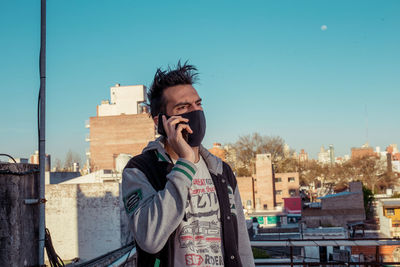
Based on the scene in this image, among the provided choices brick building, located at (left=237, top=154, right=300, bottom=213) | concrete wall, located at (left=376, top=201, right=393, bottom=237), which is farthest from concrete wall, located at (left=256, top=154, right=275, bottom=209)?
concrete wall, located at (left=376, top=201, right=393, bottom=237)

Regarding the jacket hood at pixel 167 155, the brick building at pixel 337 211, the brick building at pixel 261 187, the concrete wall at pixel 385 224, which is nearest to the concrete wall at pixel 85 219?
the jacket hood at pixel 167 155

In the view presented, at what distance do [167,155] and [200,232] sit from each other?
434mm

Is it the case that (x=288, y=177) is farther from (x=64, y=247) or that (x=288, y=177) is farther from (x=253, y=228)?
(x=64, y=247)

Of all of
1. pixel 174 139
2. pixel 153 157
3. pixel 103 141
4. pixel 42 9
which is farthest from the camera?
pixel 103 141

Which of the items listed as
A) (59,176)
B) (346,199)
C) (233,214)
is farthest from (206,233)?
(346,199)

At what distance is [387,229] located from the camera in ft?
88.3

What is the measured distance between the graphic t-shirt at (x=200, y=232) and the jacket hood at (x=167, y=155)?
19 centimetres

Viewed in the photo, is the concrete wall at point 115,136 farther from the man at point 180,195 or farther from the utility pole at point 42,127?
the man at point 180,195

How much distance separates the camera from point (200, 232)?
198 centimetres

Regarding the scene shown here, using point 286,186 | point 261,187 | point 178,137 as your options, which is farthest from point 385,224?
point 286,186

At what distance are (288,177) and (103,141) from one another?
26.1 m

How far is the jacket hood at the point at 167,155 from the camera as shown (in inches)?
83.4

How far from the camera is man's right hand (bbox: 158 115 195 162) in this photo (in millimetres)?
1925

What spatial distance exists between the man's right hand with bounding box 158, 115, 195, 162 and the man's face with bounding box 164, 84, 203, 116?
132 millimetres
